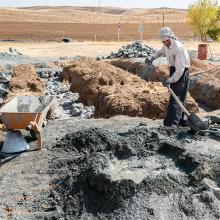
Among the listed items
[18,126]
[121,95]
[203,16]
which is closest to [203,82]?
[121,95]

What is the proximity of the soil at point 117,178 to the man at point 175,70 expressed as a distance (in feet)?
2.10

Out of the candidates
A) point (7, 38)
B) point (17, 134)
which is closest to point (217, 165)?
point (17, 134)

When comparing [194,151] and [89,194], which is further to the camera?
[194,151]

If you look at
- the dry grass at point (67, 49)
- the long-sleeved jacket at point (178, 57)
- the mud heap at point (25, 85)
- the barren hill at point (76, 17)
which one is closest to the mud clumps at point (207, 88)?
the mud heap at point (25, 85)

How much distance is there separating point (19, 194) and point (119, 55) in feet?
60.8

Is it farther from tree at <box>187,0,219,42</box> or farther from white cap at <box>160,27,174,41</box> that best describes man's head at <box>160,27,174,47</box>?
→ tree at <box>187,0,219,42</box>

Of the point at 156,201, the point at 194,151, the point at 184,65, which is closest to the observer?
the point at 156,201

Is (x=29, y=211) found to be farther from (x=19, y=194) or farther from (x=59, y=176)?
(x=59, y=176)

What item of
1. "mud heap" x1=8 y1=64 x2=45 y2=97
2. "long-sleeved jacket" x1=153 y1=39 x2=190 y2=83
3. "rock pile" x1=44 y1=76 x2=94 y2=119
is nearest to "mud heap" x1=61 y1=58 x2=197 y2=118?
"rock pile" x1=44 y1=76 x2=94 y2=119

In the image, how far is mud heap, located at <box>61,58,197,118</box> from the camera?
39.4 ft

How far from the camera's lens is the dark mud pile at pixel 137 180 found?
610cm

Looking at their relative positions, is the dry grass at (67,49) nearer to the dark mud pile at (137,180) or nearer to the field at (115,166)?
the field at (115,166)

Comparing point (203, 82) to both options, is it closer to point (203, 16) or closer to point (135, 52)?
point (135, 52)

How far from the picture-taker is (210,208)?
615 centimetres
